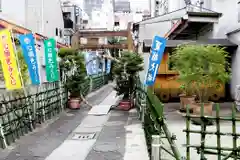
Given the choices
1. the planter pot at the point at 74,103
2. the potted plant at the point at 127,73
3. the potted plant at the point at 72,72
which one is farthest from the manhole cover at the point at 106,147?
the potted plant at the point at 72,72

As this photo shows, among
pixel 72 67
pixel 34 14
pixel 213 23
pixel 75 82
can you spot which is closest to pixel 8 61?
pixel 72 67

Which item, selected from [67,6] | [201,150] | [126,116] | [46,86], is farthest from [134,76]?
[67,6]

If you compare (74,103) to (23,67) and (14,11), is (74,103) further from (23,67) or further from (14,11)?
(14,11)

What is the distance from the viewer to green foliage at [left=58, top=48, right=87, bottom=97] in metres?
16.7

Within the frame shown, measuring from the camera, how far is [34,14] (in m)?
23.6

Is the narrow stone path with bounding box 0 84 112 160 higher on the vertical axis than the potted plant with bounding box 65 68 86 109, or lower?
lower

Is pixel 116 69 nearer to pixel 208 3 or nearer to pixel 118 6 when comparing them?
pixel 208 3

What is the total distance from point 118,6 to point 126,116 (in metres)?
69.2

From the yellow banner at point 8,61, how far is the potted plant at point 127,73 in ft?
22.7

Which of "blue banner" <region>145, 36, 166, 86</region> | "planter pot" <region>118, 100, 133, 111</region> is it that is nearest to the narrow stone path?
"planter pot" <region>118, 100, 133, 111</region>

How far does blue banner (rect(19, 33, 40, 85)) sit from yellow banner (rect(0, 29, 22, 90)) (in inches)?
58.1

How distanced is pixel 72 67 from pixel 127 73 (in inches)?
118

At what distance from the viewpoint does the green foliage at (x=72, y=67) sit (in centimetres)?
1667

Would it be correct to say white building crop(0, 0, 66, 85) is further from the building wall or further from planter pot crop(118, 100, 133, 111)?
planter pot crop(118, 100, 133, 111)
